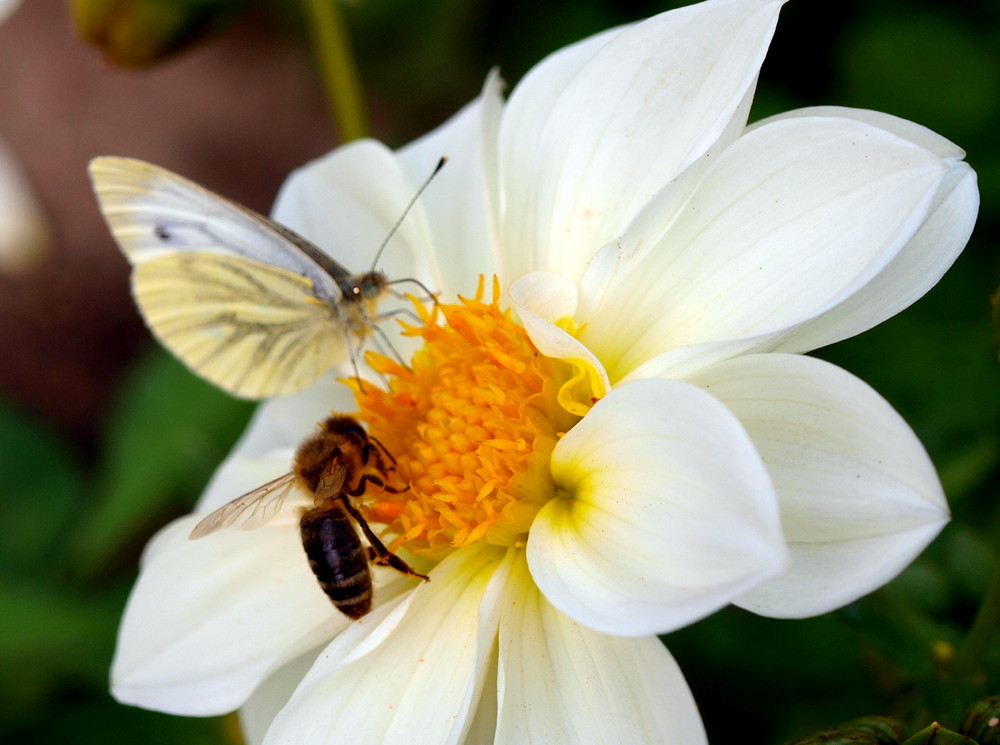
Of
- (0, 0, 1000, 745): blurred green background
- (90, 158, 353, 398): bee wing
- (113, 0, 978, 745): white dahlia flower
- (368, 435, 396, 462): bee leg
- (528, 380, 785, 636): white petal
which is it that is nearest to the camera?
(528, 380, 785, 636): white petal

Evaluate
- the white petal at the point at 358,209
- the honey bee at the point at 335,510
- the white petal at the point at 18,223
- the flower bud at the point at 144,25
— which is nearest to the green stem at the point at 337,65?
the flower bud at the point at 144,25

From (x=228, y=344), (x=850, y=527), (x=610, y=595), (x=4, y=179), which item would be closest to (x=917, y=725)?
(x=850, y=527)

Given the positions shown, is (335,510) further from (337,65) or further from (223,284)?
(337,65)

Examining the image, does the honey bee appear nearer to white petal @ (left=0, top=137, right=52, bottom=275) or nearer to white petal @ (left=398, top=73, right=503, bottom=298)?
white petal @ (left=398, top=73, right=503, bottom=298)

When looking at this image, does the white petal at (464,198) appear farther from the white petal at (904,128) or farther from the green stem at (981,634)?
the green stem at (981,634)

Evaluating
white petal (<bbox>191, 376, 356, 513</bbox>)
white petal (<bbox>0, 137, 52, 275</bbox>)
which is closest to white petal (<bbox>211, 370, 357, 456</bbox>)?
white petal (<bbox>191, 376, 356, 513</bbox>)

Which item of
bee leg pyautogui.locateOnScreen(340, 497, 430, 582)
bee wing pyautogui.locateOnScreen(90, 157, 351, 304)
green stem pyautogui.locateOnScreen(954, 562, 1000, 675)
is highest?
bee wing pyautogui.locateOnScreen(90, 157, 351, 304)
